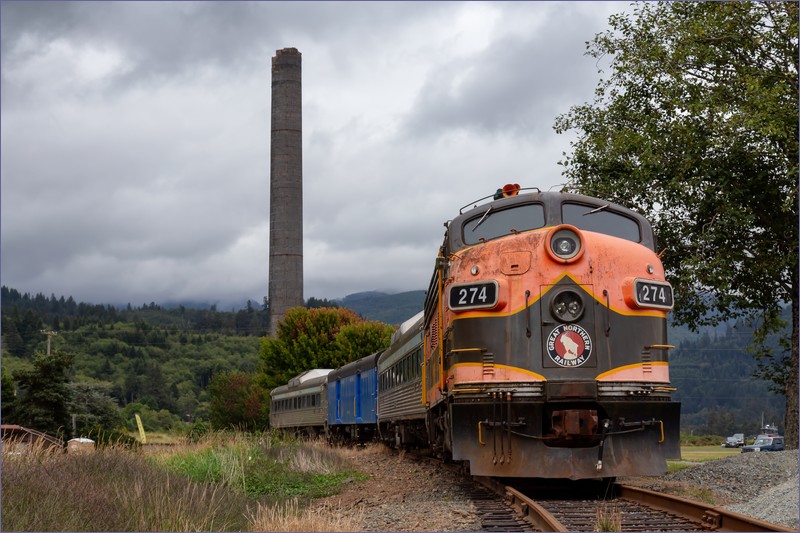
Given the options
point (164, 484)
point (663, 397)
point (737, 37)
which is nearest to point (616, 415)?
point (663, 397)

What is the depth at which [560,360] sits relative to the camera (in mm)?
12602

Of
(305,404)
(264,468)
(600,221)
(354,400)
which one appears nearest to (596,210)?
(600,221)

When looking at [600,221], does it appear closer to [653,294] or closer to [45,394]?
[653,294]

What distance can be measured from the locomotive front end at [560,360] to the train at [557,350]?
0.01m

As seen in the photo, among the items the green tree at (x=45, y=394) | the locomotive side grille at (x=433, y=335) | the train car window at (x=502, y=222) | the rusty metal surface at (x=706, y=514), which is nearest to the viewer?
the rusty metal surface at (x=706, y=514)

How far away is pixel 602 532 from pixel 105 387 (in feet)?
165

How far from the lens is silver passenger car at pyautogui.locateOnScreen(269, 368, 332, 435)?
41.0m

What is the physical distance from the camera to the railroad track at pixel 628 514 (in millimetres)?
10078

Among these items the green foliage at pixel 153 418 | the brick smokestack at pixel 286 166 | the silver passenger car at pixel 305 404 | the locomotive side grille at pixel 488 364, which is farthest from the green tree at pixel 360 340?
the locomotive side grille at pixel 488 364

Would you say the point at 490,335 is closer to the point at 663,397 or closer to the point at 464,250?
the point at 464,250

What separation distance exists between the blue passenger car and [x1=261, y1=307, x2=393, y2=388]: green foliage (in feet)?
100

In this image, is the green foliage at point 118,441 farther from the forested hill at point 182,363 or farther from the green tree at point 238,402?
the forested hill at point 182,363

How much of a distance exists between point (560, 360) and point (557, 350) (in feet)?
0.45

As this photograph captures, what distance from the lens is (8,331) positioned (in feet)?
433
